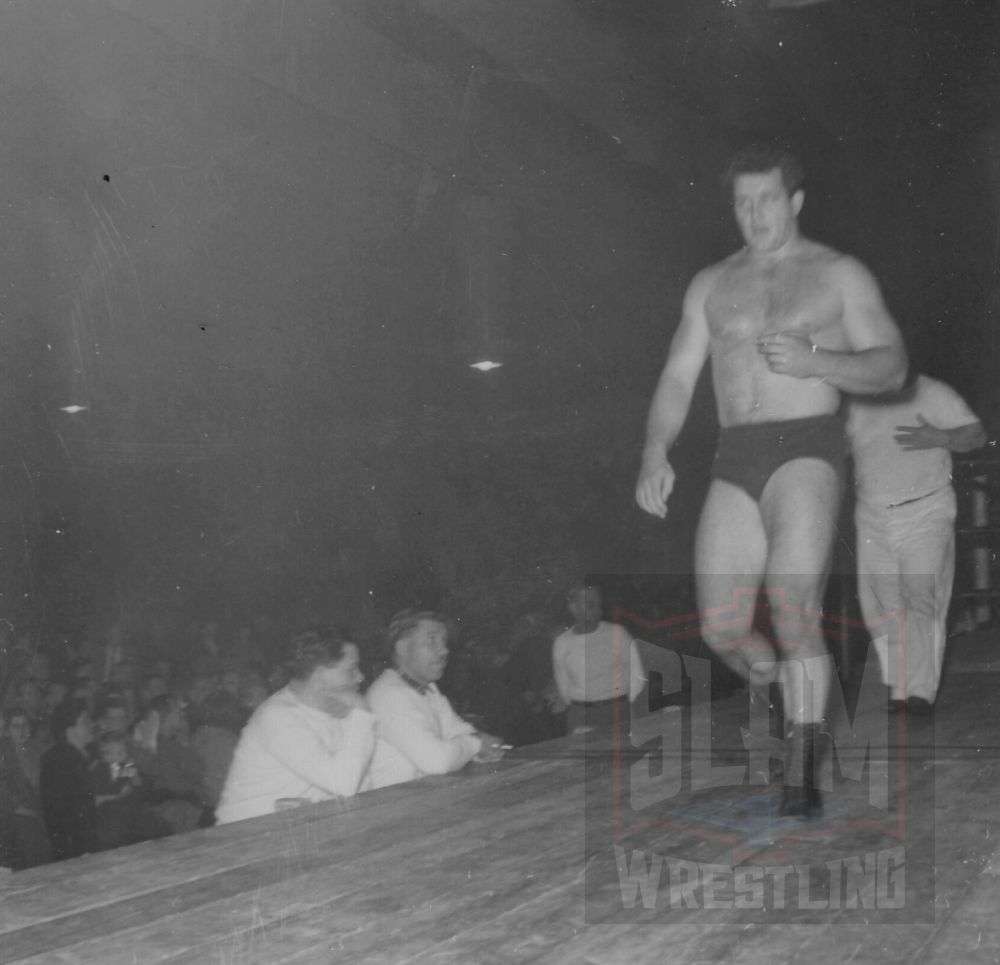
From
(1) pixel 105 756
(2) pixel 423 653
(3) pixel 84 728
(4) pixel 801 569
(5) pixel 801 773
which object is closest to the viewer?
(5) pixel 801 773

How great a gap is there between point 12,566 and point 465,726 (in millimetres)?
5173

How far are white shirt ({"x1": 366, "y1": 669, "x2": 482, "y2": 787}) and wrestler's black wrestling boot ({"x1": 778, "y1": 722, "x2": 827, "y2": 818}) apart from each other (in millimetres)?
826

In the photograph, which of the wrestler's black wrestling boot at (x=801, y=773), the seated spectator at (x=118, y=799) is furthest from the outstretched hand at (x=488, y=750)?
the seated spectator at (x=118, y=799)

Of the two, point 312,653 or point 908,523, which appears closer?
point 312,653

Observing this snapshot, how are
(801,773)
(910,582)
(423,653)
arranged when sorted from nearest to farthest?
1. (801,773)
2. (423,653)
3. (910,582)

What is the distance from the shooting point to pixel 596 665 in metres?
3.68

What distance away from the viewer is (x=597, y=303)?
5664mm

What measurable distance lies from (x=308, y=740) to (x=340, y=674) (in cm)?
17

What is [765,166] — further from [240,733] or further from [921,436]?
[240,733]

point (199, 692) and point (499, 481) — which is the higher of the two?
point (499, 481)

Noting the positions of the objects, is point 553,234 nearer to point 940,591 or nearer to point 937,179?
point 937,179

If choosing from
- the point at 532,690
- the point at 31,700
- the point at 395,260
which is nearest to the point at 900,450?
the point at 532,690

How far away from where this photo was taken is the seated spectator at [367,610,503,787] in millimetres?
2383

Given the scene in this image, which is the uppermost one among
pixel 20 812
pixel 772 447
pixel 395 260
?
pixel 395 260
